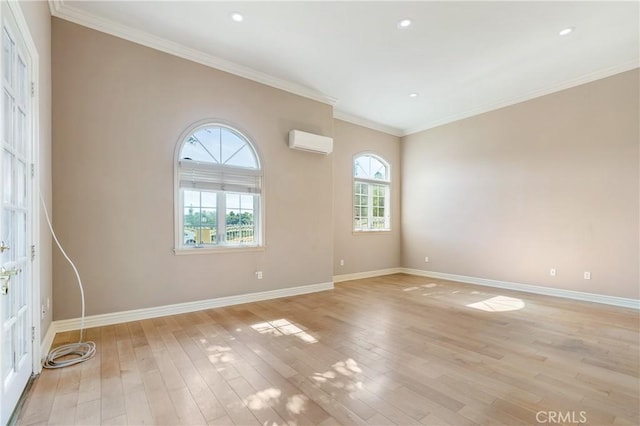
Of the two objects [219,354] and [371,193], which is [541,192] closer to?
[371,193]

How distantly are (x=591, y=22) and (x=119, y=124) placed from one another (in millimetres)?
5479

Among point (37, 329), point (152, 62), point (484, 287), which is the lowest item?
point (484, 287)

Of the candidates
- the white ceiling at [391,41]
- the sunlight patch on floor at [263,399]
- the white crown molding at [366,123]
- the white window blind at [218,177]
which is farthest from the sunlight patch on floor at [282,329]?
the white crown molding at [366,123]

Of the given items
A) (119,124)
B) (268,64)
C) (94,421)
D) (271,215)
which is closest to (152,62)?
(119,124)

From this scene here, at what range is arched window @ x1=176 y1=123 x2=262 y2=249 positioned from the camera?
3979 millimetres

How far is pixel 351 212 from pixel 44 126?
486 centimetres

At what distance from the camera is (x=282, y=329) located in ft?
10.9

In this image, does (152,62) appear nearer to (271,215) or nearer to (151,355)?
(271,215)

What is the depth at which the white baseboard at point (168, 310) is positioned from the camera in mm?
3211

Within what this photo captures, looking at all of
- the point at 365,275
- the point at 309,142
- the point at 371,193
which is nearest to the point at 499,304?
the point at 365,275

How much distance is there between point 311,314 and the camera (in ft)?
12.7

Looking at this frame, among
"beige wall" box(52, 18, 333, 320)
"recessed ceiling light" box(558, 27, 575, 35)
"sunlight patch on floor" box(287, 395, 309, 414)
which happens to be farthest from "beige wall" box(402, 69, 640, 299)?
"sunlight patch on floor" box(287, 395, 309, 414)

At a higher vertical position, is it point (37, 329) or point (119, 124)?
point (119, 124)

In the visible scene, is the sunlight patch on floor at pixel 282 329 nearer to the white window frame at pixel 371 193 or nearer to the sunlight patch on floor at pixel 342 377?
the sunlight patch on floor at pixel 342 377
